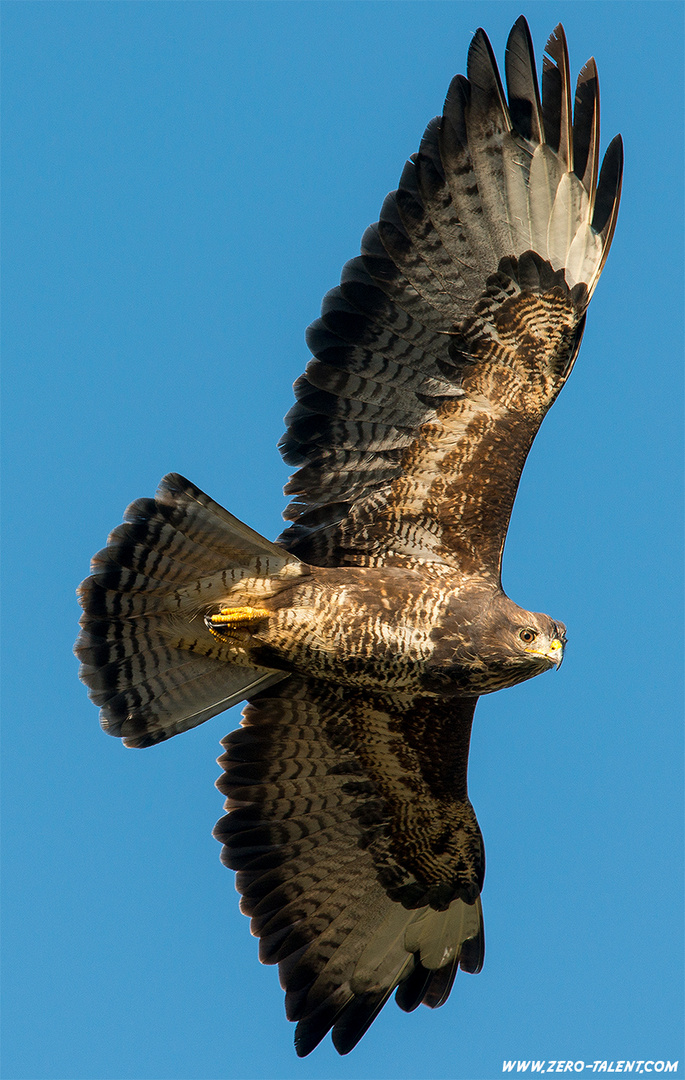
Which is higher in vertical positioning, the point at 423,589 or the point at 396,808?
the point at 423,589

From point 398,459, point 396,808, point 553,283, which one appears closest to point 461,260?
point 553,283

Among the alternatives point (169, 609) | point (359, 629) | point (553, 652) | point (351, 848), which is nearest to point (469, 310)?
point (359, 629)

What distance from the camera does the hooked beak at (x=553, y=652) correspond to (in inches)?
333

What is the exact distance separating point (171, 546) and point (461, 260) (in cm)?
245

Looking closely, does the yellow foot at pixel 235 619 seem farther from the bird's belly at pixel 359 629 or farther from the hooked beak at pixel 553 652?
the hooked beak at pixel 553 652

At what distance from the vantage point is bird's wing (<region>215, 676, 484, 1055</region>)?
968cm

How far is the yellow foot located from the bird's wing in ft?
2.59

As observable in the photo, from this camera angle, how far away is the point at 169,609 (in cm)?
909

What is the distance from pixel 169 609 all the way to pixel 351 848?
2.20 metres

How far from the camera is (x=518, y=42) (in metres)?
8.83

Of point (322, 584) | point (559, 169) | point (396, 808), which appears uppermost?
point (559, 169)

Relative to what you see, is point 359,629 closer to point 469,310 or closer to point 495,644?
point 495,644

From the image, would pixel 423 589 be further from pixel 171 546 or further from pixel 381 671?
pixel 171 546

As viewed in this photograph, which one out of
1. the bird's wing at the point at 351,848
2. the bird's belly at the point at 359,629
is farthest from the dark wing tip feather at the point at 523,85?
the bird's wing at the point at 351,848
